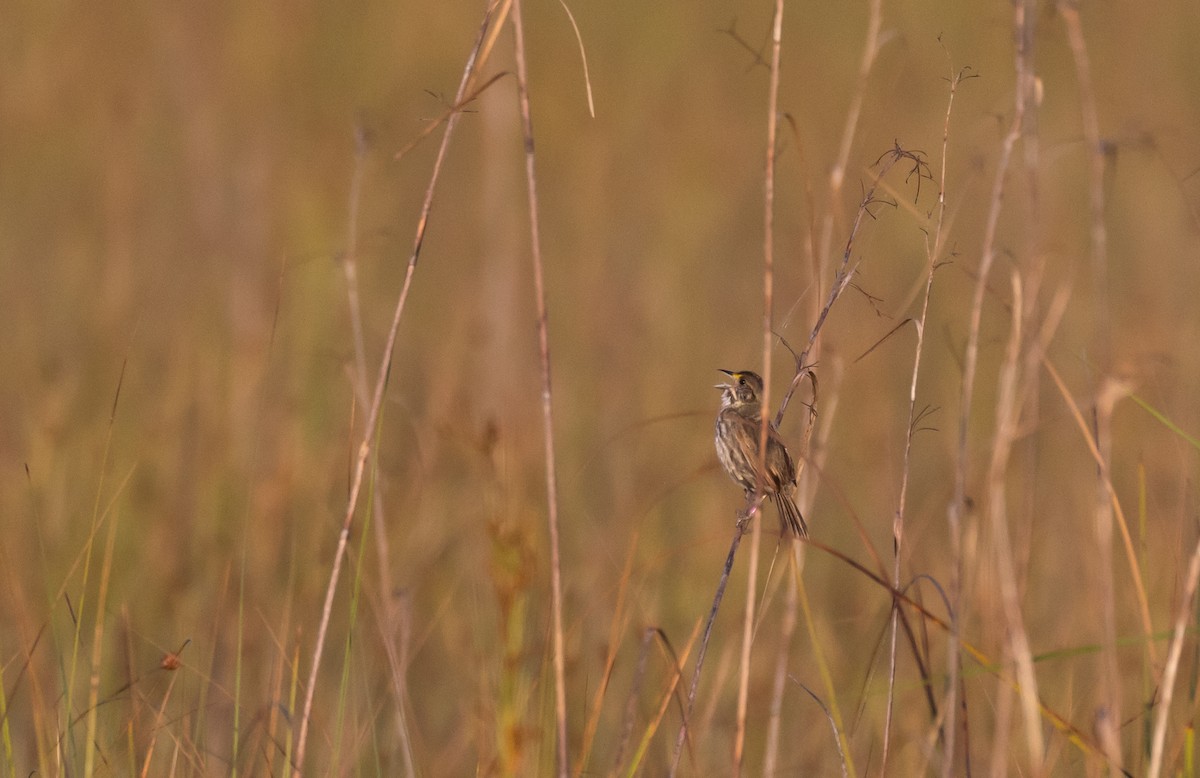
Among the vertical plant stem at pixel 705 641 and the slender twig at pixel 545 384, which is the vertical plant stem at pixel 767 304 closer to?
the vertical plant stem at pixel 705 641

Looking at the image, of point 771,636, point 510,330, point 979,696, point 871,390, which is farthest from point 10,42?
point 979,696

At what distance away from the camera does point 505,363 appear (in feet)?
20.5

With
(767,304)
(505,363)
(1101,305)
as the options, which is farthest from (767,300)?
(505,363)

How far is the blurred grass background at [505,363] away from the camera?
8.13 ft

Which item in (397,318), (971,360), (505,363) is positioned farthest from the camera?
(505,363)

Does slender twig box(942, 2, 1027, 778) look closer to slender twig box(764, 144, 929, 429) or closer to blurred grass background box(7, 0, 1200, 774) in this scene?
blurred grass background box(7, 0, 1200, 774)

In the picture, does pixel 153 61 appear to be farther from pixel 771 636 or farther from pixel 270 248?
pixel 771 636

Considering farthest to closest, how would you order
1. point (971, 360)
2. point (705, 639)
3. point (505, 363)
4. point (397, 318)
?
point (505, 363) < point (705, 639) < point (397, 318) < point (971, 360)

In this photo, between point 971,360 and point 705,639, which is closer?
point 971,360

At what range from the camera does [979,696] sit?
3713 millimetres

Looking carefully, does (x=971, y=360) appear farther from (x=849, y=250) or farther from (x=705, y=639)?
(x=705, y=639)

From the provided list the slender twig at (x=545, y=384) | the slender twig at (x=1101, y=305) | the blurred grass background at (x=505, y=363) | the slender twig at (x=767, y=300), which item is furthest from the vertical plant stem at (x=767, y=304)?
the slender twig at (x=1101, y=305)

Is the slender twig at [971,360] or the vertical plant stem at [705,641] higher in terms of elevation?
the slender twig at [971,360]

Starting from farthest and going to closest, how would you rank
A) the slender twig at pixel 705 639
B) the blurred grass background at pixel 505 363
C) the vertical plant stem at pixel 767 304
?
the blurred grass background at pixel 505 363
the slender twig at pixel 705 639
the vertical plant stem at pixel 767 304
